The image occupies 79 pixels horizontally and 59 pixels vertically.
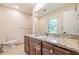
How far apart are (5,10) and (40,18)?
0.75 meters

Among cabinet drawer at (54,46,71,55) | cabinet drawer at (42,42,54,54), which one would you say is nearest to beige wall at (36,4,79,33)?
cabinet drawer at (42,42,54,54)

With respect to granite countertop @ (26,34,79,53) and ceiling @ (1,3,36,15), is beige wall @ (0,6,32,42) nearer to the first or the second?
ceiling @ (1,3,36,15)

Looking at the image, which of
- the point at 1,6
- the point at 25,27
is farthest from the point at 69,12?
the point at 1,6

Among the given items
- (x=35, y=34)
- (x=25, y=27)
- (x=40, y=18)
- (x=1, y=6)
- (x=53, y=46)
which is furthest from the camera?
(x=35, y=34)

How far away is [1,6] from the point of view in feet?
6.08

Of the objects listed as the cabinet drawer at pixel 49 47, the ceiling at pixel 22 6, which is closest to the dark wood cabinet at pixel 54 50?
the cabinet drawer at pixel 49 47

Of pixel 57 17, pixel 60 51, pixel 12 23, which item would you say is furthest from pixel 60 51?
pixel 12 23

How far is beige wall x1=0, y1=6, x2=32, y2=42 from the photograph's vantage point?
6.42 feet

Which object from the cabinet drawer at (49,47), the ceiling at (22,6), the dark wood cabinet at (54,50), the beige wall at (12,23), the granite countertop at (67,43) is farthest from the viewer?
the beige wall at (12,23)

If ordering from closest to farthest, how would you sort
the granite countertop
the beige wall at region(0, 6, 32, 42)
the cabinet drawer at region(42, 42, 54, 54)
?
the granite countertop → the cabinet drawer at region(42, 42, 54, 54) → the beige wall at region(0, 6, 32, 42)

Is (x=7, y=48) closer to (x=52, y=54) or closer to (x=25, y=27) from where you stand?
(x=25, y=27)

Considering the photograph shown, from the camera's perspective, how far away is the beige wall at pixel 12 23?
1.96 m

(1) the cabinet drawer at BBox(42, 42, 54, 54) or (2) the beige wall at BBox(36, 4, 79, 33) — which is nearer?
(1) the cabinet drawer at BBox(42, 42, 54, 54)

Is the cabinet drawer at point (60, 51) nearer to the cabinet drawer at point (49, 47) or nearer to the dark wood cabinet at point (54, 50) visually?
the dark wood cabinet at point (54, 50)
